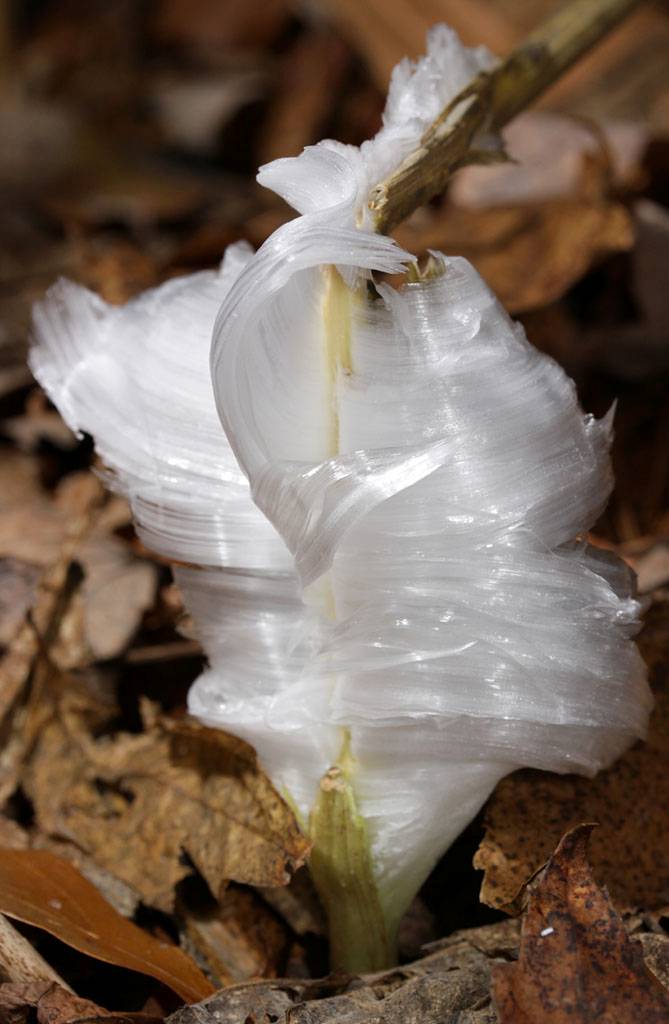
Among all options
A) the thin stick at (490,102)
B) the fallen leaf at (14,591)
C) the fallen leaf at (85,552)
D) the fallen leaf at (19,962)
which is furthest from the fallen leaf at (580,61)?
the fallen leaf at (19,962)

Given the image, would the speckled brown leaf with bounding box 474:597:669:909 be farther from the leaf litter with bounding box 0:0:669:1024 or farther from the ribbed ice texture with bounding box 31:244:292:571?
the ribbed ice texture with bounding box 31:244:292:571

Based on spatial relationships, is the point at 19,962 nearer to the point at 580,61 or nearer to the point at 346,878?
the point at 346,878

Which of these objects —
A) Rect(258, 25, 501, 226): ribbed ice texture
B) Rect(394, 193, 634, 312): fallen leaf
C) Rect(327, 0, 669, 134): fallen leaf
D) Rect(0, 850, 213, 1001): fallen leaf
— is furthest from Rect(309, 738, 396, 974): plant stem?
Rect(327, 0, 669, 134): fallen leaf

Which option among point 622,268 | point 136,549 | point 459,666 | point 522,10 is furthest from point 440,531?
point 522,10

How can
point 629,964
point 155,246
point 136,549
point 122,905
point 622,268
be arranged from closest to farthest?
1. point 629,964
2. point 122,905
3. point 136,549
4. point 622,268
5. point 155,246

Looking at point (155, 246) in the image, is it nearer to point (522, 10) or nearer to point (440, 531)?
point (522, 10)

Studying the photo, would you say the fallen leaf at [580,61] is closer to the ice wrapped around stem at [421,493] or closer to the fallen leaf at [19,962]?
the ice wrapped around stem at [421,493]
